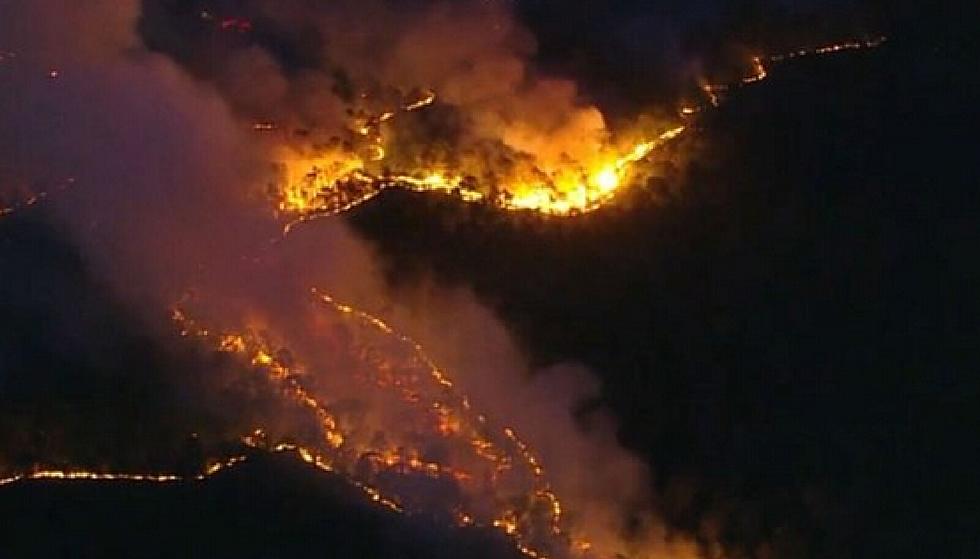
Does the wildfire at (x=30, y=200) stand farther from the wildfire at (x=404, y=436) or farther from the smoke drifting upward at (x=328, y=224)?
the wildfire at (x=404, y=436)

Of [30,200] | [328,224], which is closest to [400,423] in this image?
[328,224]

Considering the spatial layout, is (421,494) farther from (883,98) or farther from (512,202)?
(883,98)

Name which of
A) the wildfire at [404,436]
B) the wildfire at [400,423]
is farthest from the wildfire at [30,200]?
the wildfire at [404,436]

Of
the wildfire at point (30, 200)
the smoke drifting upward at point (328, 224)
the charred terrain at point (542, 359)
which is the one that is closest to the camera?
the charred terrain at point (542, 359)

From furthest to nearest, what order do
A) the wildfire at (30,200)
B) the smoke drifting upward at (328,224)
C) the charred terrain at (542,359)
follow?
the wildfire at (30,200) → the smoke drifting upward at (328,224) → the charred terrain at (542,359)

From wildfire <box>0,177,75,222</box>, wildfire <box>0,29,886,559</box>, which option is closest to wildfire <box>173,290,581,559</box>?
wildfire <box>0,29,886,559</box>

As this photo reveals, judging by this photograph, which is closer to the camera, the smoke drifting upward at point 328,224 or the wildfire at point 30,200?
the smoke drifting upward at point 328,224

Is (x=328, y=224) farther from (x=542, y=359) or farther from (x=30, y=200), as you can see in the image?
(x=30, y=200)

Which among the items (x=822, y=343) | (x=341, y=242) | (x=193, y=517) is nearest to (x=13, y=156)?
(x=341, y=242)

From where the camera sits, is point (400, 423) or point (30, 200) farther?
point (30, 200)
